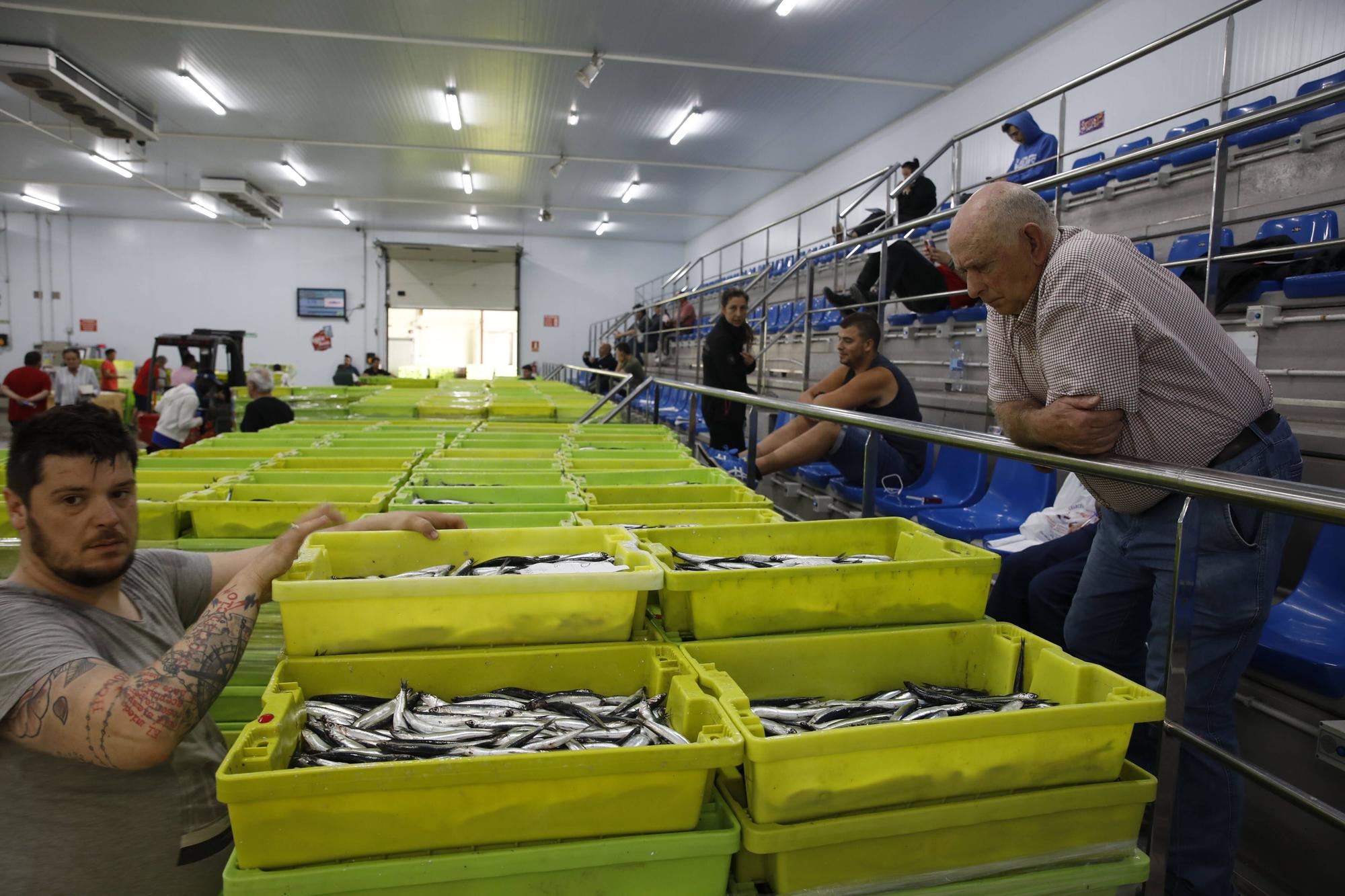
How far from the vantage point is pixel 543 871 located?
3.30 feet

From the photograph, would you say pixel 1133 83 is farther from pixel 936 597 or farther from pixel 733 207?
pixel 733 207

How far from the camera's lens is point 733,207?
18266 mm

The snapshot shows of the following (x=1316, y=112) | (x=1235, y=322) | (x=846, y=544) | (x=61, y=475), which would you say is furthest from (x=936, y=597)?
(x=1316, y=112)

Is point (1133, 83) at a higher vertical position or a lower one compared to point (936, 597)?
higher

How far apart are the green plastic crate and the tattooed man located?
45 cm

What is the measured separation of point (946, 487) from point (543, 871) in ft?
13.7

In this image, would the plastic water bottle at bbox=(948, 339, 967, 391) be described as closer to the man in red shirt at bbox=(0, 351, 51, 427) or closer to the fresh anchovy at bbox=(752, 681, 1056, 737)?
the fresh anchovy at bbox=(752, 681, 1056, 737)

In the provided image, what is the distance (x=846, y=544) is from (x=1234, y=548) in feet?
2.70

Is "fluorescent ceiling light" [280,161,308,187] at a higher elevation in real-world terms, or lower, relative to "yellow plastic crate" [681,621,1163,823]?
higher

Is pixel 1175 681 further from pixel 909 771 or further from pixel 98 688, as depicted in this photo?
pixel 98 688

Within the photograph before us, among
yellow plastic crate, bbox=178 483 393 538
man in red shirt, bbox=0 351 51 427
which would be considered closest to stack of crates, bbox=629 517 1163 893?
yellow plastic crate, bbox=178 483 393 538

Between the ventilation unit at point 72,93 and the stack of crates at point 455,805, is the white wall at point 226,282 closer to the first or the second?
the ventilation unit at point 72,93

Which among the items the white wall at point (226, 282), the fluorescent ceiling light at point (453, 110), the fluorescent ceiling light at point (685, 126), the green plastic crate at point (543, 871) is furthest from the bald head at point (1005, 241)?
the white wall at point (226, 282)

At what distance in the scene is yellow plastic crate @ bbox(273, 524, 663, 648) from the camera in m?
1.34
